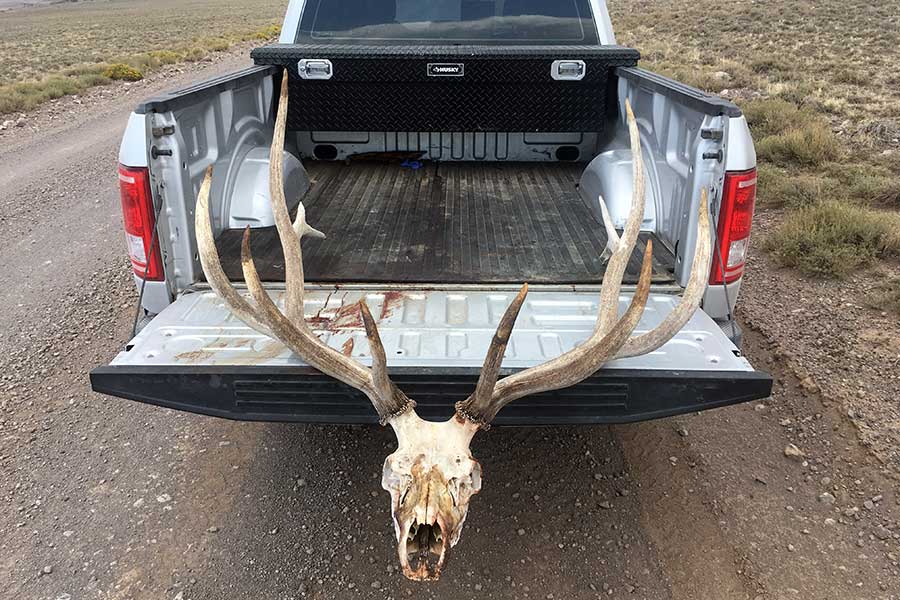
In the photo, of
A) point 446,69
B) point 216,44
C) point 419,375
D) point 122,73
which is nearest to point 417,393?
point 419,375

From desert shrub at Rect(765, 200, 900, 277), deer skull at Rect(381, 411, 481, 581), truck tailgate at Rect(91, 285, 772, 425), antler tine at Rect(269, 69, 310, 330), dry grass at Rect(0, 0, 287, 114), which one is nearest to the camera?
deer skull at Rect(381, 411, 481, 581)

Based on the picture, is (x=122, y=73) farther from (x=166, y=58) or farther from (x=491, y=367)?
(x=491, y=367)

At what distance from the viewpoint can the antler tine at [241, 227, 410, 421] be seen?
7.67ft

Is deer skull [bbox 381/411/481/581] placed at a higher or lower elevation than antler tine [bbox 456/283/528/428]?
lower

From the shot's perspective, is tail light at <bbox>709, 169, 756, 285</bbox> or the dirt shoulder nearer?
tail light at <bbox>709, 169, 756, 285</bbox>

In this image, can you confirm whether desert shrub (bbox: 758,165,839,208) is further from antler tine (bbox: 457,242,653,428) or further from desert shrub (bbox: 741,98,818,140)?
antler tine (bbox: 457,242,653,428)

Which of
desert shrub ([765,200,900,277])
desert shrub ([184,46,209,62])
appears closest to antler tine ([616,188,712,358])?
desert shrub ([765,200,900,277])

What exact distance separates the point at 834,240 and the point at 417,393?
509 centimetres

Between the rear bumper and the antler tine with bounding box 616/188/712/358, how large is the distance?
9 centimetres

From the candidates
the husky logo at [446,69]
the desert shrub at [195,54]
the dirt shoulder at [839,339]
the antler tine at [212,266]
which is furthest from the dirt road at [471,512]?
the desert shrub at [195,54]

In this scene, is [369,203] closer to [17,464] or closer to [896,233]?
[17,464]

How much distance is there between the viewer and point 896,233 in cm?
628

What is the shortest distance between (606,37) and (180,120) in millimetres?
3184

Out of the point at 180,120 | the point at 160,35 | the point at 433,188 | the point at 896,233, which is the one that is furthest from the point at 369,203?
the point at 160,35
